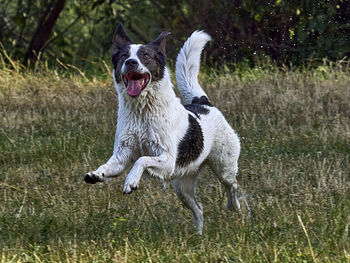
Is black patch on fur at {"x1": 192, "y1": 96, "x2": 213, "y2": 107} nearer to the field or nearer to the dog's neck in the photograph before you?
the field

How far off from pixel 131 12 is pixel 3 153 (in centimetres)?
877

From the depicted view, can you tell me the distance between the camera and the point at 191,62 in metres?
5.89

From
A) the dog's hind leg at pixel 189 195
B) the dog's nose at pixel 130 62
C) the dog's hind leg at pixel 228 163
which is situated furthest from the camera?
the dog's hind leg at pixel 228 163

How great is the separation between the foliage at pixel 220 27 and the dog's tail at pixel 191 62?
8.04ft

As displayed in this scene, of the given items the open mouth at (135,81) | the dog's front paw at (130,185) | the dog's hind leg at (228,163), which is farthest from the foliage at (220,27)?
the dog's front paw at (130,185)

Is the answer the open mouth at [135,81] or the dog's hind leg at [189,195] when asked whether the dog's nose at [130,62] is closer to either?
the open mouth at [135,81]

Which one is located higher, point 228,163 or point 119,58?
point 119,58

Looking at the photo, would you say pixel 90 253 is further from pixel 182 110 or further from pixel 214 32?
pixel 214 32

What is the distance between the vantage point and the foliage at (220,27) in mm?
8656

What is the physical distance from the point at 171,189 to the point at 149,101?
4.75 feet

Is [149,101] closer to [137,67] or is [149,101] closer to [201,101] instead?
[137,67]

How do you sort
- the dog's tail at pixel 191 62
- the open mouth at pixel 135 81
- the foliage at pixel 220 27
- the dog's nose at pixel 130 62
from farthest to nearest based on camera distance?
the foliage at pixel 220 27 → the dog's tail at pixel 191 62 → the open mouth at pixel 135 81 → the dog's nose at pixel 130 62

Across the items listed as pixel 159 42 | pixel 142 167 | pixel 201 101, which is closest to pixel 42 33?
pixel 201 101

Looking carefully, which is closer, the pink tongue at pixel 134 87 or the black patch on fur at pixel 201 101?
the pink tongue at pixel 134 87
